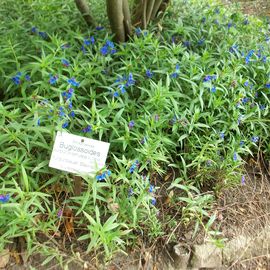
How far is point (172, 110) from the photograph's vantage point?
8.47ft

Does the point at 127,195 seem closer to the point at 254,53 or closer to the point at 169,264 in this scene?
the point at 169,264

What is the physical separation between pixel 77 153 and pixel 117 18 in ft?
5.33

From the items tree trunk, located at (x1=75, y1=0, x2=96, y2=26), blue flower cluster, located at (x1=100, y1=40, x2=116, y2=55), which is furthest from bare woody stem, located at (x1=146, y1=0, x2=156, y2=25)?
blue flower cluster, located at (x1=100, y1=40, x2=116, y2=55)

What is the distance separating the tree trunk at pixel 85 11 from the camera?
3.26 m

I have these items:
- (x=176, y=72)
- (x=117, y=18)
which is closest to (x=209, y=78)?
(x=176, y=72)

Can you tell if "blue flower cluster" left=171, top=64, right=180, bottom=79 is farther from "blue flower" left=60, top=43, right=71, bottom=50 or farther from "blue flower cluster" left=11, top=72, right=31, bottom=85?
"blue flower cluster" left=11, top=72, right=31, bottom=85

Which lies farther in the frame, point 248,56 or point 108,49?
point 248,56

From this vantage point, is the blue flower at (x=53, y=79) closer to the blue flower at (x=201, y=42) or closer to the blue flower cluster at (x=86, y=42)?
the blue flower cluster at (x=86, y=42)

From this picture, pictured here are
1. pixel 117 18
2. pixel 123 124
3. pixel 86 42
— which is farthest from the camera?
pixel 117 18

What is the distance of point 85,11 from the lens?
10.8 ft

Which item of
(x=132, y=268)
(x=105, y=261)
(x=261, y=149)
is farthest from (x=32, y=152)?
(x=261, y=149)

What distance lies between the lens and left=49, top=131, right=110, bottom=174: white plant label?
1902 millimetres

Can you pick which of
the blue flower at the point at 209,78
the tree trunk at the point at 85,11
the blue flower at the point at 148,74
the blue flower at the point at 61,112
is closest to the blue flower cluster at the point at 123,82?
the blue flower at the point at 148,74

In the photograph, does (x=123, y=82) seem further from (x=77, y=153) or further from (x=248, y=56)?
(x=248, y=56)
